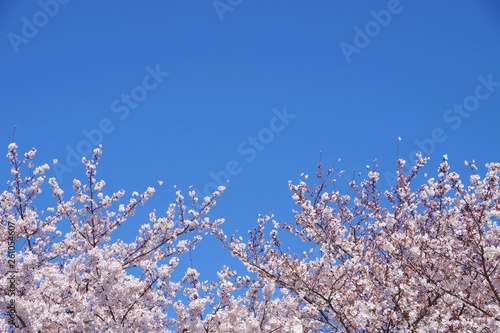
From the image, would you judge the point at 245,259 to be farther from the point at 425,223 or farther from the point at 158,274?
the point at 425,223

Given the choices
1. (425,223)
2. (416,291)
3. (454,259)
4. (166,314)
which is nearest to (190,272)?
(166,314)

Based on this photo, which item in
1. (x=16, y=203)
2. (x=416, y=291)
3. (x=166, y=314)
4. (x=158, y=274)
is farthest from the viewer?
(x=16, y=203)

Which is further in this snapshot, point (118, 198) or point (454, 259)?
point (118, 198)

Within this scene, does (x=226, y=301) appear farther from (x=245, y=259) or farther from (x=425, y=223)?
(x=425, y=223)

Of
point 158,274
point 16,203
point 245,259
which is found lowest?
point 158,274

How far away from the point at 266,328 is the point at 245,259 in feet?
8.65

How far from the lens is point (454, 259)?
792 centimetres

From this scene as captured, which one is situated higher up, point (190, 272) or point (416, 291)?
point (190, 272)

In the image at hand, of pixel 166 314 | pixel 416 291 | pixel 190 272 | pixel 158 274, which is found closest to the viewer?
pixel 416 291

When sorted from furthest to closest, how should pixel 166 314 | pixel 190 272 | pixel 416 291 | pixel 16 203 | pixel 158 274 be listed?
pixel 16 203 → pixel 166 314 → pixel 190 272 → pixel 158 274 → pixel 416 291

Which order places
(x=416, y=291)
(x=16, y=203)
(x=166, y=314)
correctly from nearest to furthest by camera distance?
1. (x=416, y=291)
2. (x=166, y=314)
3. (x=16, y=203)

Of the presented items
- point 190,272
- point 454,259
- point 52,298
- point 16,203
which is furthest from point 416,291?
point 16,203

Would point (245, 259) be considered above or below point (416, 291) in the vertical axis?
above

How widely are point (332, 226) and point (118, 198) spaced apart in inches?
212
